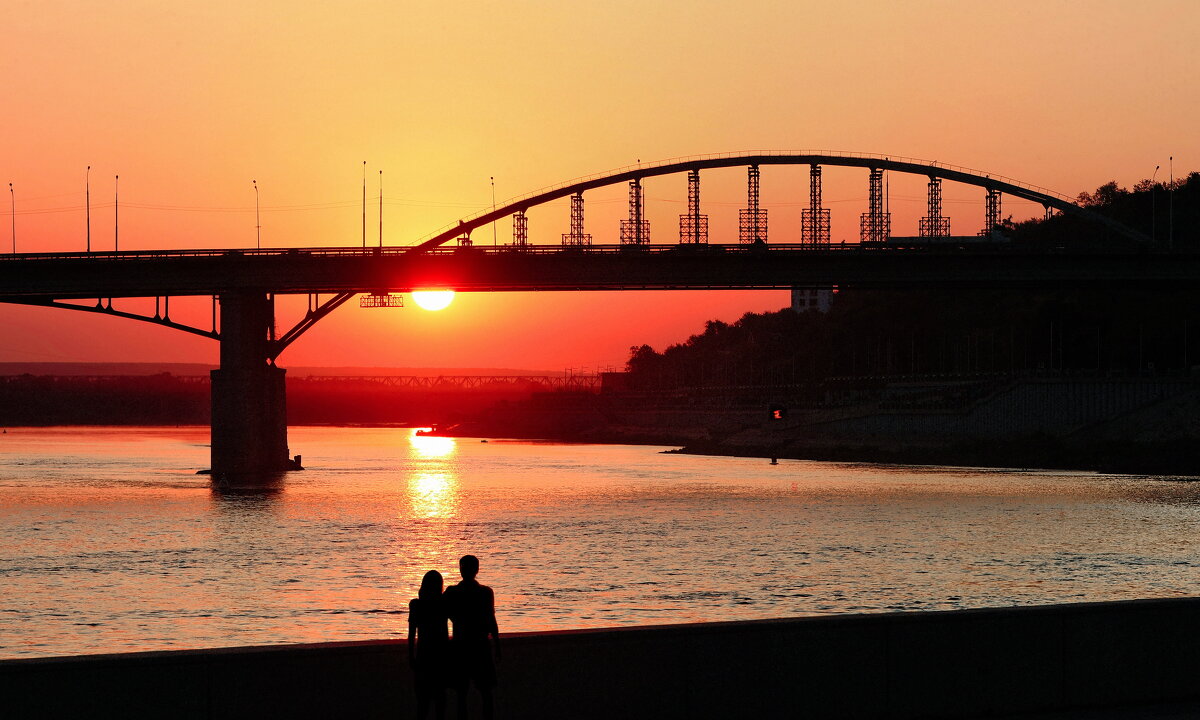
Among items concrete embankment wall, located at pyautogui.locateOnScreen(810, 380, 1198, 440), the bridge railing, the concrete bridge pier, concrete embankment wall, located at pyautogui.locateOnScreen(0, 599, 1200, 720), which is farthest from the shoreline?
concrete embankment wall, located at pyautogui.locateOnScreen(0, 599, 1200, 720)

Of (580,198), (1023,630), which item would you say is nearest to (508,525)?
(580,198)

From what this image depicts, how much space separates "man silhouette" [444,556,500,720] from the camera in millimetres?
14023

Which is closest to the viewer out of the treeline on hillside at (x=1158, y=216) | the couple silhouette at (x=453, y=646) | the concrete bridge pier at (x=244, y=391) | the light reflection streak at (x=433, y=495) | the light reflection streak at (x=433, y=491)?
the couple silhouette at (x=453, y=646)

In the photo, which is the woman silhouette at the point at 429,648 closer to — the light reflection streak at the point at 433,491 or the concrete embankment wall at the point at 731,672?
the concrete embankment wall at the point at 731,672

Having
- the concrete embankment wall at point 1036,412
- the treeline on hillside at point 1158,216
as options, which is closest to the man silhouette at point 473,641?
the concrete embankment wall at point 1036,412

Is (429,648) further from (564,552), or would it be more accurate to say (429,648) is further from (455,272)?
(455,272)

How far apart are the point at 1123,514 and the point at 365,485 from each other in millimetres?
62204

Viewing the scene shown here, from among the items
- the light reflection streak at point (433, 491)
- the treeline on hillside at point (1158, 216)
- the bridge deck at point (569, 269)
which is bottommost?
the light reflection streak at point (433, 491)

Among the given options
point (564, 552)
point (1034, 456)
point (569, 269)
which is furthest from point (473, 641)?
point (1034, 456)

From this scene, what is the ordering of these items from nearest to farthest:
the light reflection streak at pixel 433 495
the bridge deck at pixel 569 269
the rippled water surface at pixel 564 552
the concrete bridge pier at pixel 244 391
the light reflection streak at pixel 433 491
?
the rippled water surface at pixel 564 552 < the light reflection streak at pixel 433 495 < the light reflection streak at pixel 433 491 < the bridge deck at pixel 569 269 < the concrete bridge pier at pixel 244 391

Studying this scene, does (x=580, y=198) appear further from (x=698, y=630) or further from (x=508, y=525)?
(x=698, y=630)

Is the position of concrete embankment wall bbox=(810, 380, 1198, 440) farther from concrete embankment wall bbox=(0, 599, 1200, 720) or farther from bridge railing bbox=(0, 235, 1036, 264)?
concrete embankment wall bbox=(0, 599, 1200, 720)

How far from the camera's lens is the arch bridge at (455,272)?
3907 inches

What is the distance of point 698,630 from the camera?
1529cm
